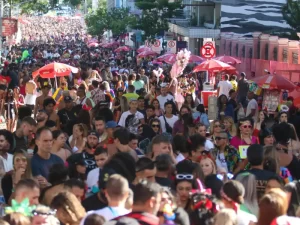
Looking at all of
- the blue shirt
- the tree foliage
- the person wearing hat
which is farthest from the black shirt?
the tree foliage

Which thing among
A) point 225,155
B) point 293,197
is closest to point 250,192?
point 293,197

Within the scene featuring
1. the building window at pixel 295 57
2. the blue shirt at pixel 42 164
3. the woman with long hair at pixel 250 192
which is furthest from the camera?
the building window at pixel 295 57

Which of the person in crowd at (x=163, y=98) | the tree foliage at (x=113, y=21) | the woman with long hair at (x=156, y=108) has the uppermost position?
the woman with long hair at (x=156, y=108)

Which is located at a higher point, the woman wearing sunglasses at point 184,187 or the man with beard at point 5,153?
the woman wearing sunglasses at point 184,187

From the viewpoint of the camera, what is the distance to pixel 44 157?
467 inches

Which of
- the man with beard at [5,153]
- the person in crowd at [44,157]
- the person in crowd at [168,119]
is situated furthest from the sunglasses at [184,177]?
the person in crowd at [168,119]

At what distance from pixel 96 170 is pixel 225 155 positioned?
2877 mm

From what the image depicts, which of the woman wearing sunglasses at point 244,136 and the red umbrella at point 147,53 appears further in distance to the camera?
the red umbrella at point 147,53

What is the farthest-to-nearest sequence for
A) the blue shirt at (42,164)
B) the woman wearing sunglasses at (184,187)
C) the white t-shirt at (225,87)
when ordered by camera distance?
the white t-shirt at (225,87) → the blue shirt at (42,164) → the woman wearing sunglasses at (184,187)

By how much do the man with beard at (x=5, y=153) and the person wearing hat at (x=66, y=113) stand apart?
4097 millimetres

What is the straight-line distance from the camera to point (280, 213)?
8.15 metres

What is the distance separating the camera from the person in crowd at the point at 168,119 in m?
17.1

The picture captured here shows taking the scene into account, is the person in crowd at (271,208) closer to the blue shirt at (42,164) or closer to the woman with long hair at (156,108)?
the blue shirt at (42,164)

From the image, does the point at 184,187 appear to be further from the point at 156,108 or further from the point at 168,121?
the point at 156,108
